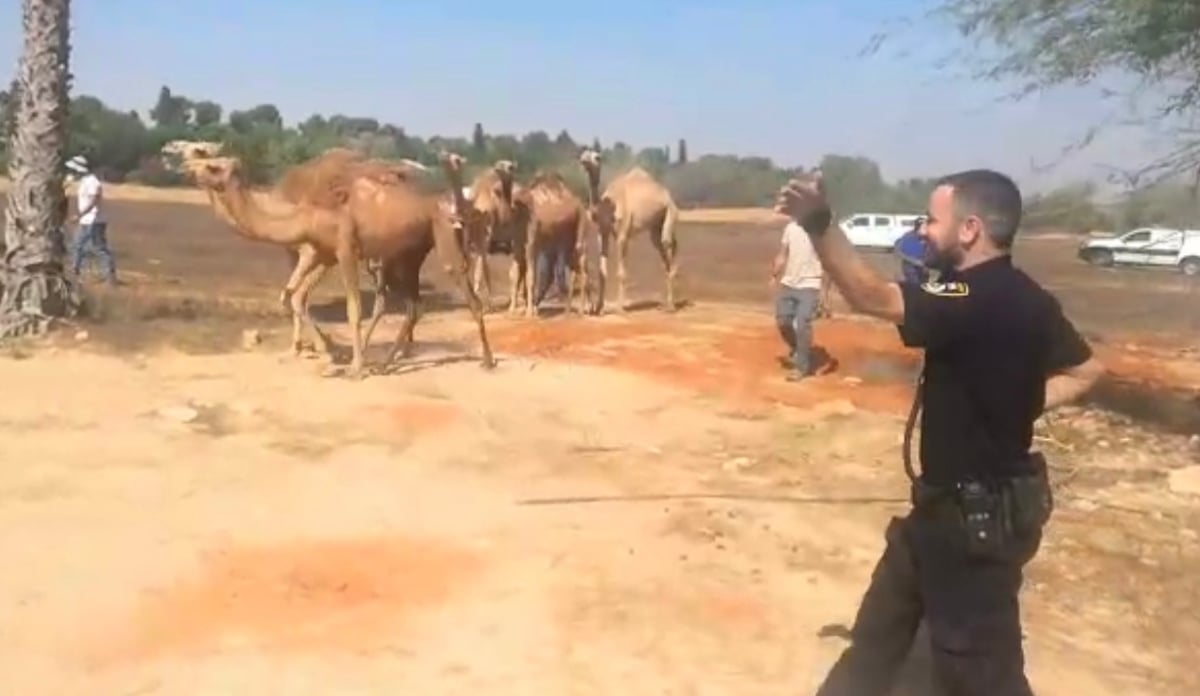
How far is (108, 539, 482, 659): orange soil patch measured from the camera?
256 inches

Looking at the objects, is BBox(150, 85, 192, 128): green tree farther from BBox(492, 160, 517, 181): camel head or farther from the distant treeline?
BBox(492, 160, 517, 181): camel head

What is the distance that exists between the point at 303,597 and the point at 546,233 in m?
11.9

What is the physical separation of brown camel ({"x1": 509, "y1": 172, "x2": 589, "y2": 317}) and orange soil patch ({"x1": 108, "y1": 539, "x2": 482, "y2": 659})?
1041 cm

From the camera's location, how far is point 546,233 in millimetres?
18656

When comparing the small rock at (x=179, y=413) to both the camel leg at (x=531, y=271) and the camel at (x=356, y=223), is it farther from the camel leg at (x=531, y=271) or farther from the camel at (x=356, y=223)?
the camel leg at (x=531, y=271)

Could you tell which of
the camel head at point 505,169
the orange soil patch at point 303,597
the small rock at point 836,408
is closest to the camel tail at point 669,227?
the camel head at point 505,169

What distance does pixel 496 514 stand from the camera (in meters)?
8.59

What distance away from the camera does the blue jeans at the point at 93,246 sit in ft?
63.8

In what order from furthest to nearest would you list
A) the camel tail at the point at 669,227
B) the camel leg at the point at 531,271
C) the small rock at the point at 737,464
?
the camel tail at the point at 669,227, the camel leg at the point at 531,271, the small rock at the point at 737,464

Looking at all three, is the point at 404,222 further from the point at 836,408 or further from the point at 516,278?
the point at 516,278

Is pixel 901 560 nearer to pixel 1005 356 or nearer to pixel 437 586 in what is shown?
pixel 1005 356

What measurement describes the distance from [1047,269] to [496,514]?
99.7 feet

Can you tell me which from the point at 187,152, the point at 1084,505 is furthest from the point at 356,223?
the point at 1084,505

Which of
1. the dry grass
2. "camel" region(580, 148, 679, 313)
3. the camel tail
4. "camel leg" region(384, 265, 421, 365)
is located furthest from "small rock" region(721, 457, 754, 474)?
the dry grass
